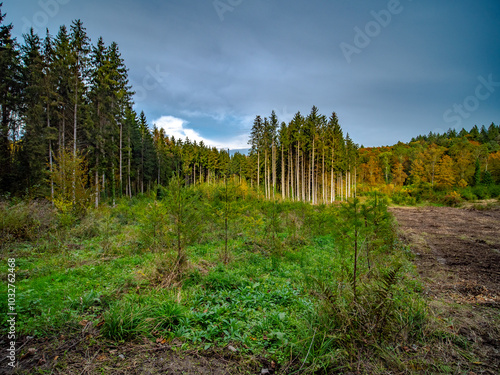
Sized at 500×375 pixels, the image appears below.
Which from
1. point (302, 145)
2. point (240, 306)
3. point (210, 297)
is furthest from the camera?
point (302, 145)

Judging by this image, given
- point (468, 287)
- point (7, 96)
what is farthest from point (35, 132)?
point (468, 287)

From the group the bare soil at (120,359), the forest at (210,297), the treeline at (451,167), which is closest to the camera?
the bare soil at (120,359)

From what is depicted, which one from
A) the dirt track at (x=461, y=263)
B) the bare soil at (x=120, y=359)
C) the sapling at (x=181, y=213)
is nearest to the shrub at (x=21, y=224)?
the sapling at (x=181, y=213)

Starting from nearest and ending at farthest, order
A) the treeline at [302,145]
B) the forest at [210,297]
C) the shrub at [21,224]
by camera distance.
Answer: the forest at [210,297] < the shrub at [21,224] < the treeline at [302,145]

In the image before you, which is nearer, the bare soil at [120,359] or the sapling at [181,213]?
the bare soil at [120,359]

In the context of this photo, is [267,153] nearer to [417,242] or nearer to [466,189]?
[417,242]

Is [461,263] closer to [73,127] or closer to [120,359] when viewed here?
[120,359]

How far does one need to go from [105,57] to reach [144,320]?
2875 cm

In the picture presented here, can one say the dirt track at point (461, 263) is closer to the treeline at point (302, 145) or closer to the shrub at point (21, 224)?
the shrub at point (21, 224)

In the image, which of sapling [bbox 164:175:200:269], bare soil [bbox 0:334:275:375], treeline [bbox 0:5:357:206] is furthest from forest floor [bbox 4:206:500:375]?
treeline [bbox 0:5:357:206]

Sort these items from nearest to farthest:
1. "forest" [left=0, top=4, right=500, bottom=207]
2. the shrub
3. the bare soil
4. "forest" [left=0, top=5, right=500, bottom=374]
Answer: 1. the bare soil
2. "forest" [left=0, top=5, right=500, bottom=374]
3. the shrub
4. "forest" [left=0, top=4, right=500, bottom=207]

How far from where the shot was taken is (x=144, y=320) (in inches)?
127

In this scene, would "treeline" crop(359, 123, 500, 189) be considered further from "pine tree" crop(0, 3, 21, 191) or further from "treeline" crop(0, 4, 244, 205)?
"pine tree" crop(0, 3, 21, 191)

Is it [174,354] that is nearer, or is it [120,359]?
[120,359]
